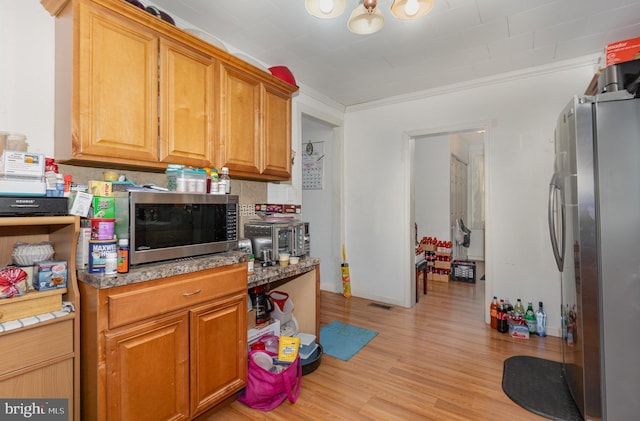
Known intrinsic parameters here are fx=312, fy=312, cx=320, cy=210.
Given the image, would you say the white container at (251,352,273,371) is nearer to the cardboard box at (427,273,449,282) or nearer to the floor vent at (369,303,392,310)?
the floor vent at (369,303,392,310)

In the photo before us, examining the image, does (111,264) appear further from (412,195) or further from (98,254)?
(412,195)

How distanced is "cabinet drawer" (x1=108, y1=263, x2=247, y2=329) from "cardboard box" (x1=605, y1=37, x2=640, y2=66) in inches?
114

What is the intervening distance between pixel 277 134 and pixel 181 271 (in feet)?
4.86

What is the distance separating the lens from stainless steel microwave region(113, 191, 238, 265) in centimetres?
151

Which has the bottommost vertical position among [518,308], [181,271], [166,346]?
[518,308]

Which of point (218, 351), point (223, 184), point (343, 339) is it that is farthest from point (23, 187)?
point (343, 339)

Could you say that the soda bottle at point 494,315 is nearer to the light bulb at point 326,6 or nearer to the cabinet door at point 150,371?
the cabinet door at point 150,371

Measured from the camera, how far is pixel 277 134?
267 cm

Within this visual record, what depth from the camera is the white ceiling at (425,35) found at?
2.10 metres

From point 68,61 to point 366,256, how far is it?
137 inches

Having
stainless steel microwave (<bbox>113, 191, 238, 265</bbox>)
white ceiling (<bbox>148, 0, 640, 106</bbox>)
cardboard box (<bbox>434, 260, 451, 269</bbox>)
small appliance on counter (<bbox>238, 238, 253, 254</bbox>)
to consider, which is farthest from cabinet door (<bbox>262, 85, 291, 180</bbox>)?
cardboard box (<bbox>434, 260, 451, 269</bbox>)

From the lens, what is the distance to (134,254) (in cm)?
150

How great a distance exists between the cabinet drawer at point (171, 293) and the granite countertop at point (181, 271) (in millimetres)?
33

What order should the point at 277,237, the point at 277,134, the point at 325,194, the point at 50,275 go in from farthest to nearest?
the point at 325,194
the point at 277,134
the point at 277,237
the point at 50,275
